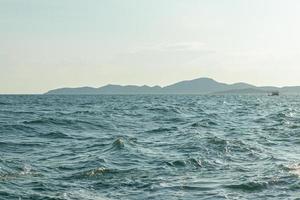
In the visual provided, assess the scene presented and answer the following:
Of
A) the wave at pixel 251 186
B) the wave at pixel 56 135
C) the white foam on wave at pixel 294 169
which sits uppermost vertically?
the wave at pixel 56 135

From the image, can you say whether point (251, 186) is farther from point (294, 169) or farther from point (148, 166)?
point (148, 166)

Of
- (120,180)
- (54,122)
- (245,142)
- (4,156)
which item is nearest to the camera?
(120,180)

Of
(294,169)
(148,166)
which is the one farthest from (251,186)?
(148,166)

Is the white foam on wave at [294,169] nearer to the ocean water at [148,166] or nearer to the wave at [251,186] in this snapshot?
the ocean water at [148,166]

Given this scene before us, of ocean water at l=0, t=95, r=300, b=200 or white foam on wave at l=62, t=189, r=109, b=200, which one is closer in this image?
white foam on wave at l=62, t=189, r=109, b=200

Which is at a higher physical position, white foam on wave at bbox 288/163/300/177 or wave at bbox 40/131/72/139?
wave at bbox 40/131/72/139

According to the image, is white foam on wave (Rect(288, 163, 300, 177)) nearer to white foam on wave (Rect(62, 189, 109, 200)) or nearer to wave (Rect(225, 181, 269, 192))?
wave (Rect(225, 181, 269, 192))

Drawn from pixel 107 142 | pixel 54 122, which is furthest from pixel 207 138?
pixel 54 122

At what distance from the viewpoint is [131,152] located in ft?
80.0

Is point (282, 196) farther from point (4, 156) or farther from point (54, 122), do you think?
point (54, 122)

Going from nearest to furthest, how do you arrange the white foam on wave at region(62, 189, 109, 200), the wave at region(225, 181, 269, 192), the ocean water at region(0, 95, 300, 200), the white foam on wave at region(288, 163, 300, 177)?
the white foam on wave at region(62, 189, 109, 200), the ocean water at region(0, 95, 300, 200), the wave at region(225, 181, 269, 192), the white foam on wave at region(288, 163, 300, 177)

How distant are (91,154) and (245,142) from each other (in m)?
8.99

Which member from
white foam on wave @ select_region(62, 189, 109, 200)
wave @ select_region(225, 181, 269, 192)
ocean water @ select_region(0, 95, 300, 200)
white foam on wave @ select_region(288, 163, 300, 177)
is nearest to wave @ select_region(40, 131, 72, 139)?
ocean water @ select_region(0, 95, 300, 200)

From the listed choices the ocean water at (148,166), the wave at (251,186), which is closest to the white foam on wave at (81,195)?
the ocean water at (148,166)
